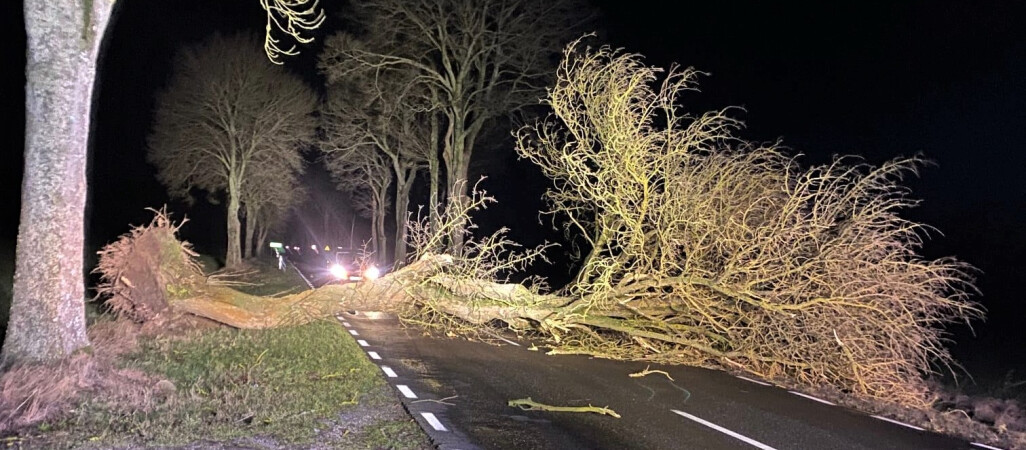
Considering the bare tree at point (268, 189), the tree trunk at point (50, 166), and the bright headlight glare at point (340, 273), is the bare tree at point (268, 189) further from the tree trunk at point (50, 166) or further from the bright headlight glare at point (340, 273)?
the tree trunk at point (50, 166)

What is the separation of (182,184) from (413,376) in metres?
28.1

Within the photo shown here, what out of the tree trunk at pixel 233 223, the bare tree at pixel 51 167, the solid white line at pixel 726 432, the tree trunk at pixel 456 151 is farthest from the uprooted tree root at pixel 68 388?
the tree trunk at pixel 233 223

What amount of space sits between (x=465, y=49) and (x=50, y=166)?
1670 cm

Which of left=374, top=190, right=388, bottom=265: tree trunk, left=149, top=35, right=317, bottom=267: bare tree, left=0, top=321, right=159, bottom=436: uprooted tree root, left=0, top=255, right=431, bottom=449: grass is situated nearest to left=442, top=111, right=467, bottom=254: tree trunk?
left=149, top=35, right=317, bottom=267: bare tree

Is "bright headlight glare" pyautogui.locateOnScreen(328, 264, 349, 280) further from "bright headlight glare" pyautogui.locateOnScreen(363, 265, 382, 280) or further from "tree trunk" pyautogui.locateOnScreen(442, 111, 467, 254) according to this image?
"tree trunk" pyautogui.locateOnScreen(442, 111, 467, 254)

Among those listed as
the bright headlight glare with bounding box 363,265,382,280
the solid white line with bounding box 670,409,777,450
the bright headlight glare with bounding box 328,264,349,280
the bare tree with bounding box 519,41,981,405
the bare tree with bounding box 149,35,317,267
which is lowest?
the bright headlight glare with bounding box 328,264,349,280

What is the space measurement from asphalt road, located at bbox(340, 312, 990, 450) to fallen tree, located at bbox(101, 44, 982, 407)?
1.06 meters

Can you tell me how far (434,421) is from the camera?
23.4 feet

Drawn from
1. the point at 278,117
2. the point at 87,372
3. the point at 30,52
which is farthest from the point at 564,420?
the point at 278,117

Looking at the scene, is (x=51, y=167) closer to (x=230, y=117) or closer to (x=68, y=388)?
(x=68, y=388)

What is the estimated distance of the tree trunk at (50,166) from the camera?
6.87 m

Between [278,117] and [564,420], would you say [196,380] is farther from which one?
[278,117]

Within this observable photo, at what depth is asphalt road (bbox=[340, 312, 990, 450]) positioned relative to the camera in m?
6.98

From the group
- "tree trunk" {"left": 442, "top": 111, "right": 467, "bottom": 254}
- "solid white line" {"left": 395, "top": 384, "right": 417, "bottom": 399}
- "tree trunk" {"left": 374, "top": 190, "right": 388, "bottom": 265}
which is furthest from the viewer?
"tree trunk" {"left": 374, "top": 190, "right": 388, "bottom": 265}
